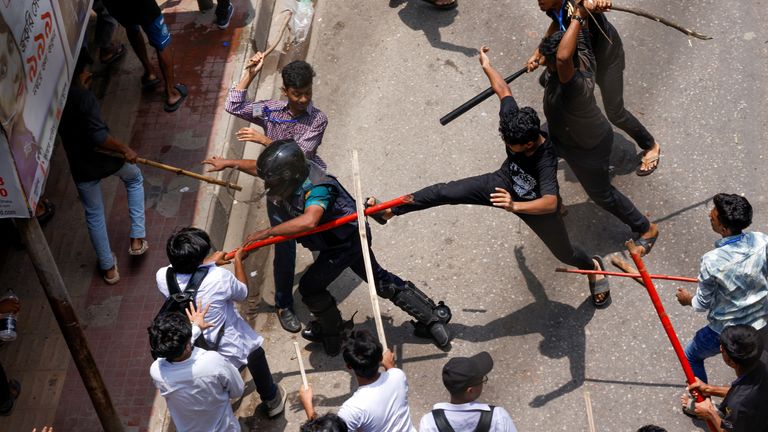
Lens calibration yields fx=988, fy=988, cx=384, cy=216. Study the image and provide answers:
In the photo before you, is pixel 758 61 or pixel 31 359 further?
pixel 758 61

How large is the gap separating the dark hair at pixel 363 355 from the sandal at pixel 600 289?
→ 248cm

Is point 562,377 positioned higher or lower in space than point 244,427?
Result: higher

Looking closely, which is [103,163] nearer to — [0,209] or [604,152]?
[0,209]

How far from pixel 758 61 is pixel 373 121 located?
3549 millimetres

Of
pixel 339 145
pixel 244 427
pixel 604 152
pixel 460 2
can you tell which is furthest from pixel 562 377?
pixel 460 2

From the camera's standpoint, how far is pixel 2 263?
8.32 meters

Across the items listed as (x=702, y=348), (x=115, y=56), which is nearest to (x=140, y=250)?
(x=115, y=56)

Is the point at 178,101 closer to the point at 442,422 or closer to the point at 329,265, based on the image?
the point at 329,265

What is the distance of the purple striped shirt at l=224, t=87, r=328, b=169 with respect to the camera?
24.0 ft

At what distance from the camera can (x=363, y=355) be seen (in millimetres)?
5449

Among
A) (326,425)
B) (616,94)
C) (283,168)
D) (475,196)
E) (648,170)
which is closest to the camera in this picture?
(326,425)

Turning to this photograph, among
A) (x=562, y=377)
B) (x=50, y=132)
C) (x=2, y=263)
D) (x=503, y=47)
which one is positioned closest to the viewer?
(x=50, y=132)

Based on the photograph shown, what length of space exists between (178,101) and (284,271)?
2.55 meters

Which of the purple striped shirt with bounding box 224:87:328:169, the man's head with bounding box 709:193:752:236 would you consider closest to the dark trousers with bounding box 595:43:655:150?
the man's head with bounding box 709:193:752:236
